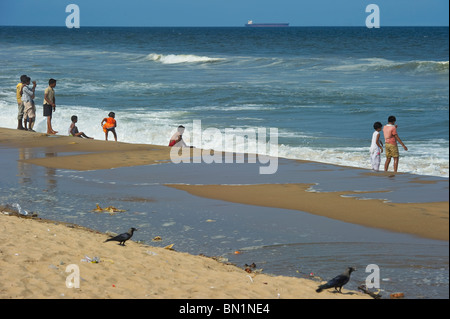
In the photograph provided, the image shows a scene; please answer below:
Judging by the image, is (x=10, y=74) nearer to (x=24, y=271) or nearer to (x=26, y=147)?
(x=26, y=147)

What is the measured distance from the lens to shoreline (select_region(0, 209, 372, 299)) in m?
6.11

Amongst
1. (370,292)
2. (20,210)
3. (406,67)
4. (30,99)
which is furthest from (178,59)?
(370,292)

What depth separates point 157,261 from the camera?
7.13 m

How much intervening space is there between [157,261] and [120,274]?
0.54 m

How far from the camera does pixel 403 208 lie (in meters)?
8.76

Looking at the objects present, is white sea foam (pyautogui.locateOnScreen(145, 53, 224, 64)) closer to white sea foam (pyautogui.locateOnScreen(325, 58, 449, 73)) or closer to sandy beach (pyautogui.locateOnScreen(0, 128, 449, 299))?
white sea foam (pyautogui.locateOnScreen(325, 58, 449, 73))

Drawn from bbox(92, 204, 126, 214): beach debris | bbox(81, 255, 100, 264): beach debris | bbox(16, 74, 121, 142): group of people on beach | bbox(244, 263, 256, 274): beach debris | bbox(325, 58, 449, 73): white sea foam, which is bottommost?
bbox(244, 263, 256, 274): beach debris

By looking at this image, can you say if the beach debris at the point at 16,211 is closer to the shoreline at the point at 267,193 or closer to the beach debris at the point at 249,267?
the shoreline at the point at 267,193

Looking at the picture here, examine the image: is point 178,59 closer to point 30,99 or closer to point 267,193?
point 30,99

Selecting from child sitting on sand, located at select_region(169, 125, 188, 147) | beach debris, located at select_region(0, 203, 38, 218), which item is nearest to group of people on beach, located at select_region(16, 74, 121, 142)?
child sitting on sand, located at select_region(169, 125, 188, 147)

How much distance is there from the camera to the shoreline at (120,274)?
6.11 metres
